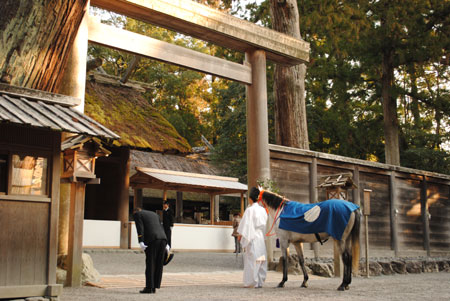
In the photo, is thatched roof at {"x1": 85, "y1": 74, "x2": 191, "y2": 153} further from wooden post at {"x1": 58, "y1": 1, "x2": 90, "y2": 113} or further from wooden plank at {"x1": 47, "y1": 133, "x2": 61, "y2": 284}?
wooden plank at {"x1": 47, "y1": 133, "x2": 61, "y2": 284}

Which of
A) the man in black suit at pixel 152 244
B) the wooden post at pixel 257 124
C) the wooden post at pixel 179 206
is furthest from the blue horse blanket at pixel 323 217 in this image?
the wooden post at pixel 179 206

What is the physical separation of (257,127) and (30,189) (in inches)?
247

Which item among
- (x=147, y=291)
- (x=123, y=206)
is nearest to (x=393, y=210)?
(x=123, y=206)

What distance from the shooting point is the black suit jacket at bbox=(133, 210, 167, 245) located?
7.39 meters

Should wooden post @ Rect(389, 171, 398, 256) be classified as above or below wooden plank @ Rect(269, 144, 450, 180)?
below

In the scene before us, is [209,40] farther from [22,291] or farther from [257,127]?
[22,291]

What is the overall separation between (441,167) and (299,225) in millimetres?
13893

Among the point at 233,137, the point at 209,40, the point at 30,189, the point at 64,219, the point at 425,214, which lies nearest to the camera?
the point at 30,189

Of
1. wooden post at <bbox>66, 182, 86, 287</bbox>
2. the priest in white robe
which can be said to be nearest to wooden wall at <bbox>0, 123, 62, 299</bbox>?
wooden post at <bbox>66, 182, 86, 287</bbox>

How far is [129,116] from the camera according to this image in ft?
56.5

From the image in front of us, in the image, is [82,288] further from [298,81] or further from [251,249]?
[298,81]

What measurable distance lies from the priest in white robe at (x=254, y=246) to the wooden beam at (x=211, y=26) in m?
4.02

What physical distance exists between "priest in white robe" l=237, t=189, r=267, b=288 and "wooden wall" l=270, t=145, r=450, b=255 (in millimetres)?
2722

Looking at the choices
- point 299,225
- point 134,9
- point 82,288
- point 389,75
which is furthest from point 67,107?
point 389,75
